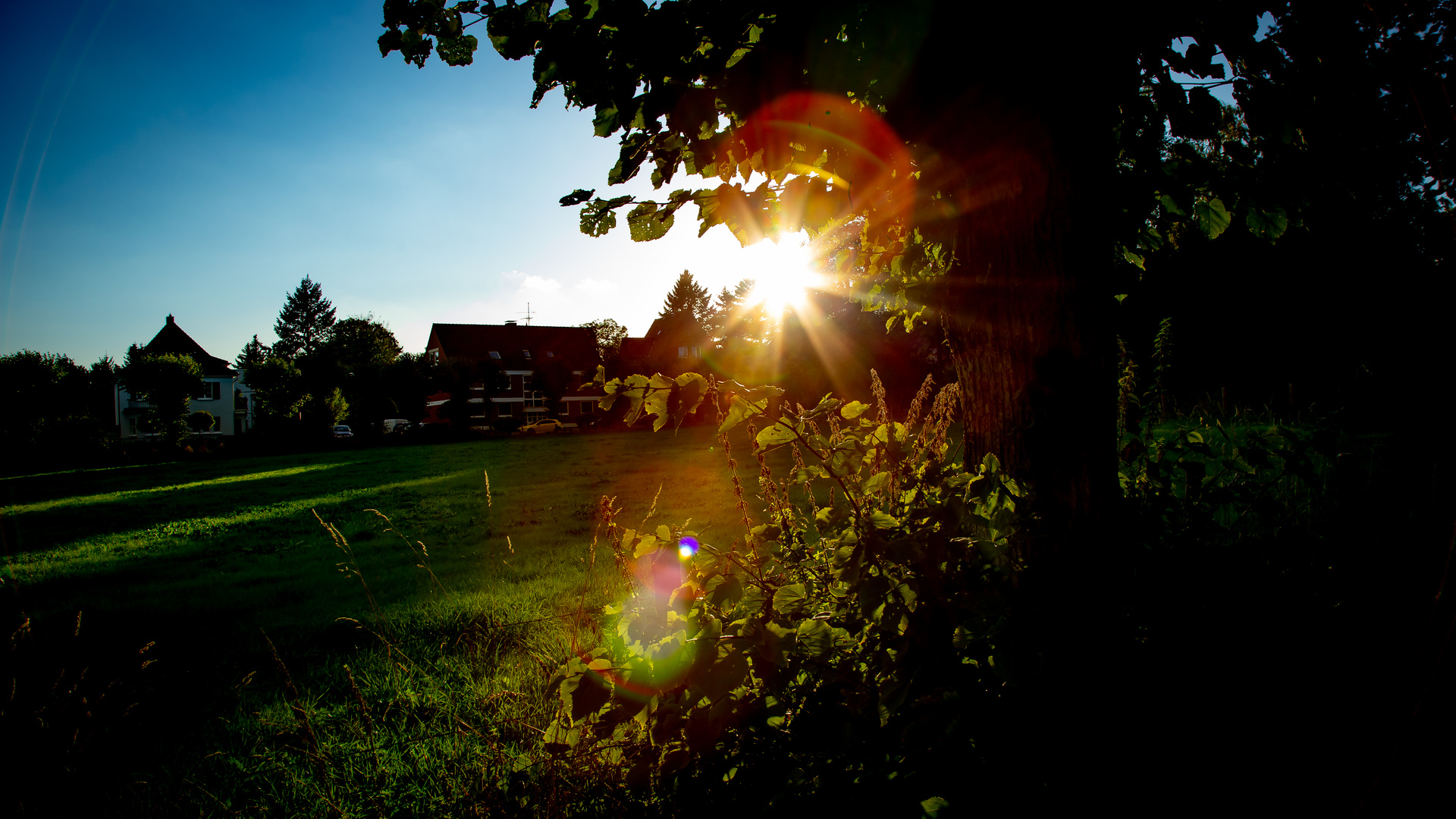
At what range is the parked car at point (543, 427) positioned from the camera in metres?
38.4

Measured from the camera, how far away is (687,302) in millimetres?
57562

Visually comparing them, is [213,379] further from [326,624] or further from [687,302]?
[326,624]

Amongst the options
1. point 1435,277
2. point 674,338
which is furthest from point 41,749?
point 674,338

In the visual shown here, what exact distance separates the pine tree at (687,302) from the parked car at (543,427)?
64.6ft

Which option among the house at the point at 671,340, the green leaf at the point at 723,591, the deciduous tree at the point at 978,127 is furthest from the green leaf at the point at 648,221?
the house at the point at 671,340

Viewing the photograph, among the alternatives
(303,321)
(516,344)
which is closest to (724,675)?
(516,344)

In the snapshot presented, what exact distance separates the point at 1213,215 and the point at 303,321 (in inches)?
3874

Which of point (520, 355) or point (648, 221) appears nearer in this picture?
point (648, 221)

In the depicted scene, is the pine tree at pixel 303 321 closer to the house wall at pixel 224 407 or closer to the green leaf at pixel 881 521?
the house wall at pixel 224 407

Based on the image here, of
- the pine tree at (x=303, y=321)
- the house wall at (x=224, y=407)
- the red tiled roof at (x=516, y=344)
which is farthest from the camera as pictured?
the pine tree at (x=303, y=321)

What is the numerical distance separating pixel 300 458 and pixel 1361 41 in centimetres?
Answer: 2938

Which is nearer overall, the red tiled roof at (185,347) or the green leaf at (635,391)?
the green leaf at (635,391)

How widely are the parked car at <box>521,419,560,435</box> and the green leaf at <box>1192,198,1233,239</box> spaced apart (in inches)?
1472

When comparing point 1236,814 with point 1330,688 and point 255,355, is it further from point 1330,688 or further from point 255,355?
point 255,355
